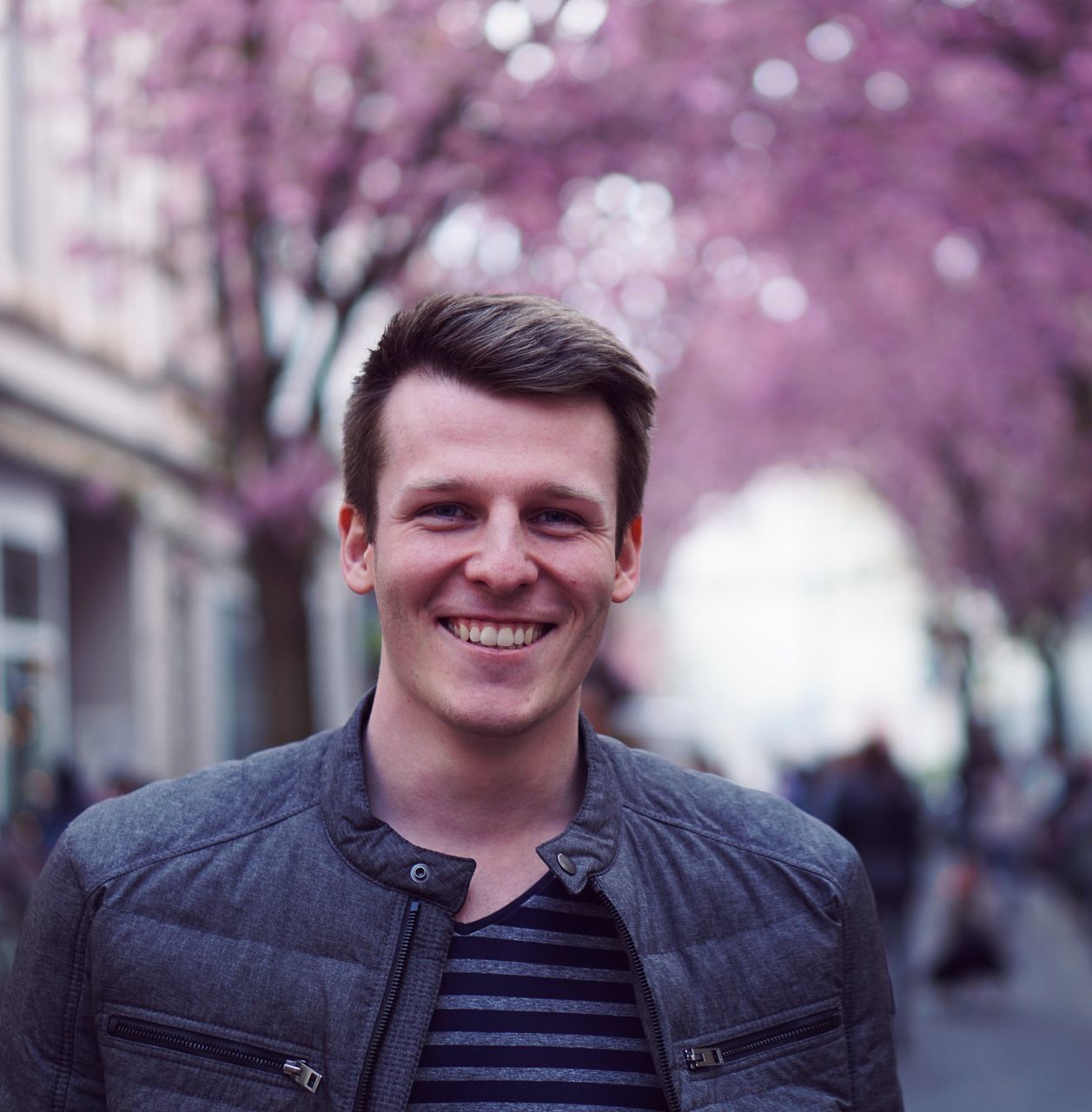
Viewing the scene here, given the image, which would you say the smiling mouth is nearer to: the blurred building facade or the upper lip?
the upper lip

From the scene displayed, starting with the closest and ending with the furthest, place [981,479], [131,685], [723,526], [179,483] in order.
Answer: [131,685] < [179,483] < [981,479] < [723,526]

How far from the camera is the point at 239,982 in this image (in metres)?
2.25

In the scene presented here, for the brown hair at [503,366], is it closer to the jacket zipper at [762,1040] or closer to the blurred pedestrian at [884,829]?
the jacket zipper at [762,1040]

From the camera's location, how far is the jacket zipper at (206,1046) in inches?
87.3

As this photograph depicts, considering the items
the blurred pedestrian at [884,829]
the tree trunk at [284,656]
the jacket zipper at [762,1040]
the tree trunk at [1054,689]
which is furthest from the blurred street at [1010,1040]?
the tree trunk at [1054,689]

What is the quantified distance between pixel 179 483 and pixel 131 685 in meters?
2.74

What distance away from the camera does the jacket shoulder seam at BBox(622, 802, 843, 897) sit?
2.47m

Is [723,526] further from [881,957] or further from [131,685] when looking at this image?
[881,957]

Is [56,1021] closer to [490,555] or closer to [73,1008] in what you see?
[73,1008]

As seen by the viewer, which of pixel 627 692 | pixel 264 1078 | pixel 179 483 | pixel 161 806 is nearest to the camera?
pixel 264 1078

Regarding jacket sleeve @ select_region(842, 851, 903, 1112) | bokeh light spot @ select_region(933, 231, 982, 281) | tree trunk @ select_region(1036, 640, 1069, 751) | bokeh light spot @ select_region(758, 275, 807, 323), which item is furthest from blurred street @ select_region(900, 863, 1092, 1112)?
tree trunk @ select_region(1036, 640, 1069, 751)

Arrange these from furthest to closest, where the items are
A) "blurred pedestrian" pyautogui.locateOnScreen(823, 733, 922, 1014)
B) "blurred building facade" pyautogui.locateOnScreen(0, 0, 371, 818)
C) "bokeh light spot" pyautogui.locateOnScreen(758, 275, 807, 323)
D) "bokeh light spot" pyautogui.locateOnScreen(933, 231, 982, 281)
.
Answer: "bokeh light spot" pyautogui.locateOnScreen(758, 275, 807, 323) < "blurred building facade" pyautogui.locateOnScreen(0, 0, 371, 818) < "bokeh light spot" pyautogui.locateOnScreen(933, 231, 982, 281) < "blurred pedestrian" pyautogui.locateOnScreen(823, 733, 922, 1014)

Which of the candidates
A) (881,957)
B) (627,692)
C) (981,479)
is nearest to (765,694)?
(981,479)

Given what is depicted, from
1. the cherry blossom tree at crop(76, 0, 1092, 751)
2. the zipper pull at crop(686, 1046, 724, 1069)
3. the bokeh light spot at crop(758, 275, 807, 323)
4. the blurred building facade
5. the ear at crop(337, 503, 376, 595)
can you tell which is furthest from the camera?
the bokeh light spot at crop(758, 275, 807, 323)
